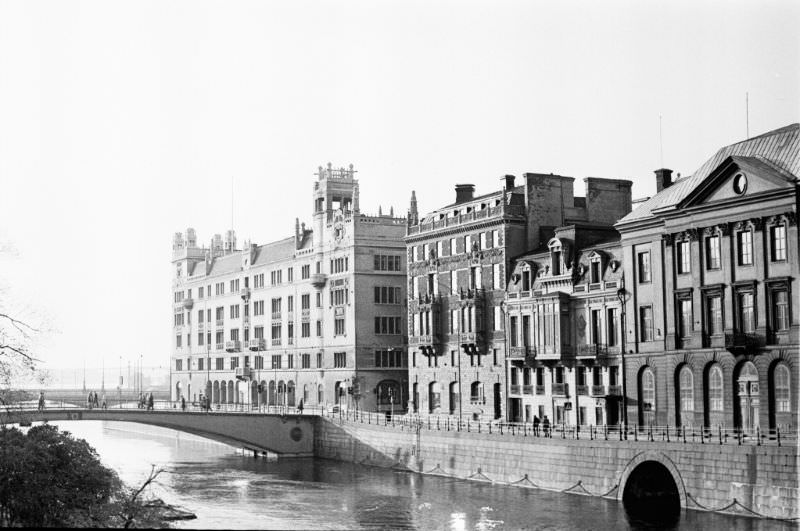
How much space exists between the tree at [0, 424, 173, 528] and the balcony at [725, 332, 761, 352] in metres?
38.4

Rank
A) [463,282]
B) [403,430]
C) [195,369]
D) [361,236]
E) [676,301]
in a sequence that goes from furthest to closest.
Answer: [195,369] → [361,236] → [463,282] → [403,430] → [676,301]

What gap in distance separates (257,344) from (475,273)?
52495mm

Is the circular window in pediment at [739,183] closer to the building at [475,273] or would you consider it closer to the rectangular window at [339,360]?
the building at [475,273]

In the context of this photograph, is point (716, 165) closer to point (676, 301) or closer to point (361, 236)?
point (676, 301)

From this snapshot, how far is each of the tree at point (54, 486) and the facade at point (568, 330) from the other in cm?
4555

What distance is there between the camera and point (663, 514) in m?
66.8

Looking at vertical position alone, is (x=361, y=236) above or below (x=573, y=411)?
above

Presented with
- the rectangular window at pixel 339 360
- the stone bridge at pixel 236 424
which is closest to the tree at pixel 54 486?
the stone bridge at pixel 236 424

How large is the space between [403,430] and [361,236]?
35.3 meters

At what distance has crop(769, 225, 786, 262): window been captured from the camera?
6938 cm

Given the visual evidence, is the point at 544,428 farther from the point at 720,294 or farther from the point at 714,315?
the point at 720,294

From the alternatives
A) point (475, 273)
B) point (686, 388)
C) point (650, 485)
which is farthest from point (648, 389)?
point (475, 273)

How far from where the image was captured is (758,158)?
7144cm

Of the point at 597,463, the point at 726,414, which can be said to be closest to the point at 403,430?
the point at 597,463
